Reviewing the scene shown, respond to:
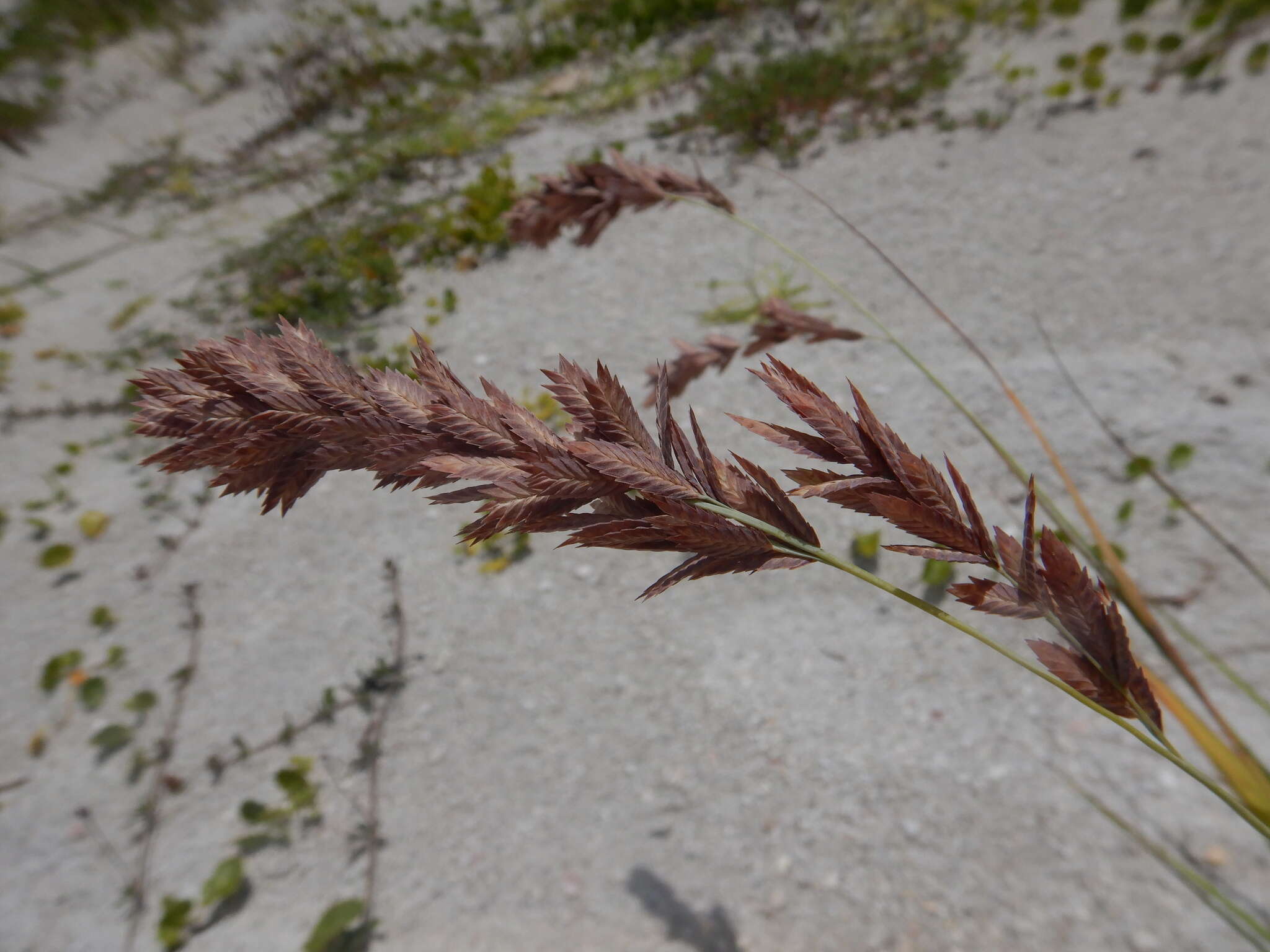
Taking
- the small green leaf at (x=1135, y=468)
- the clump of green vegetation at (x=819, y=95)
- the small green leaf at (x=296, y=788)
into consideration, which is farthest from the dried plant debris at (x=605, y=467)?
the clump of green vegetation at (x=819, y=95)

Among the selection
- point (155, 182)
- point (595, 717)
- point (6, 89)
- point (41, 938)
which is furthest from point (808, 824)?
point (6, 89)

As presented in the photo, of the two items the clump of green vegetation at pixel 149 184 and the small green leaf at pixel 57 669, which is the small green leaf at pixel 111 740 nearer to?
the small green leaf at pixel 57 669

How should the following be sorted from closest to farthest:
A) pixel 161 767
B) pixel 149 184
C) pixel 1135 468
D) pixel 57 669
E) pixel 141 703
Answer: pixel 1135 468 → pixel 161 767 → pixel 141 703 → pixel 57 669 → pixel 149 184

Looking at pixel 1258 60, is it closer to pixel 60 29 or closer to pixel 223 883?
pixel 223 883

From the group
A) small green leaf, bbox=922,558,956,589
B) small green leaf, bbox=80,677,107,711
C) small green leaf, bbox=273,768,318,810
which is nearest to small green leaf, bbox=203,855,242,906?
small green leaf, bbox=273,768,318,810

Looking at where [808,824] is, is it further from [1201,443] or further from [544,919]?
[1201,443]

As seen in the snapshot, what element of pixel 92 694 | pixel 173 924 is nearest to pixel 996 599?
pixel 173 924

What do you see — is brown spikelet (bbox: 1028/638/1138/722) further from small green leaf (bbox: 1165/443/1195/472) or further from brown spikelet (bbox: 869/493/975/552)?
small green leaf (bbox: 1165/443/1195/472)
